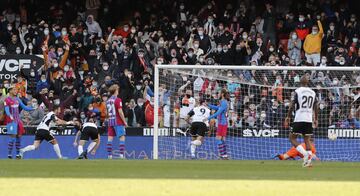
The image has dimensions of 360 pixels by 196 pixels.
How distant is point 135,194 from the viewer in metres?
13.6

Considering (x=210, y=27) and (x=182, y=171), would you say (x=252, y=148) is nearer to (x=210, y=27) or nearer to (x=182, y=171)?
(x=210, y=27)

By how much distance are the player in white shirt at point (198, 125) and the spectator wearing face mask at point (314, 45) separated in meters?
6.13

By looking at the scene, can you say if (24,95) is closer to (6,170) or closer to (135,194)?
(6,170)

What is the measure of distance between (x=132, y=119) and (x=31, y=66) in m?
5.22

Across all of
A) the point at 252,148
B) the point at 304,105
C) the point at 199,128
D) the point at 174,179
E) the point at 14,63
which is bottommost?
the point at 174,179

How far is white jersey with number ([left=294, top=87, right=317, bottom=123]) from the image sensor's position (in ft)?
72.3

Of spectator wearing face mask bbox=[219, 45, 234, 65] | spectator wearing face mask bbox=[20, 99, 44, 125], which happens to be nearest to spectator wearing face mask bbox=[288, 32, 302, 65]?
spectator wearing face mask bbox=[219, 45, 234, 65]

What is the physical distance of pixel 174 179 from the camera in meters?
16.7

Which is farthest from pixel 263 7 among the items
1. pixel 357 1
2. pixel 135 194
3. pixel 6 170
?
pixel 135 194

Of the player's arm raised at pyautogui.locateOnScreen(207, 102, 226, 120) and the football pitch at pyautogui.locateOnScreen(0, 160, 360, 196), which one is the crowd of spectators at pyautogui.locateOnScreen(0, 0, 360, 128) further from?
the football pitch at pyautogui.locateOnScreen(0, 160, 360, 196)

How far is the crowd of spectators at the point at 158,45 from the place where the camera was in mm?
30250

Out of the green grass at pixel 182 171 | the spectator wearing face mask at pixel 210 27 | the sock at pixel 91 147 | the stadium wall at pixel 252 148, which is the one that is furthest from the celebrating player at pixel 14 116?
the spectator wearing face mask at pixel 210 27

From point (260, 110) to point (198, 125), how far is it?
1.89m

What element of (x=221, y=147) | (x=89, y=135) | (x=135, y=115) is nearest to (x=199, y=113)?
(x=221, y=147)
